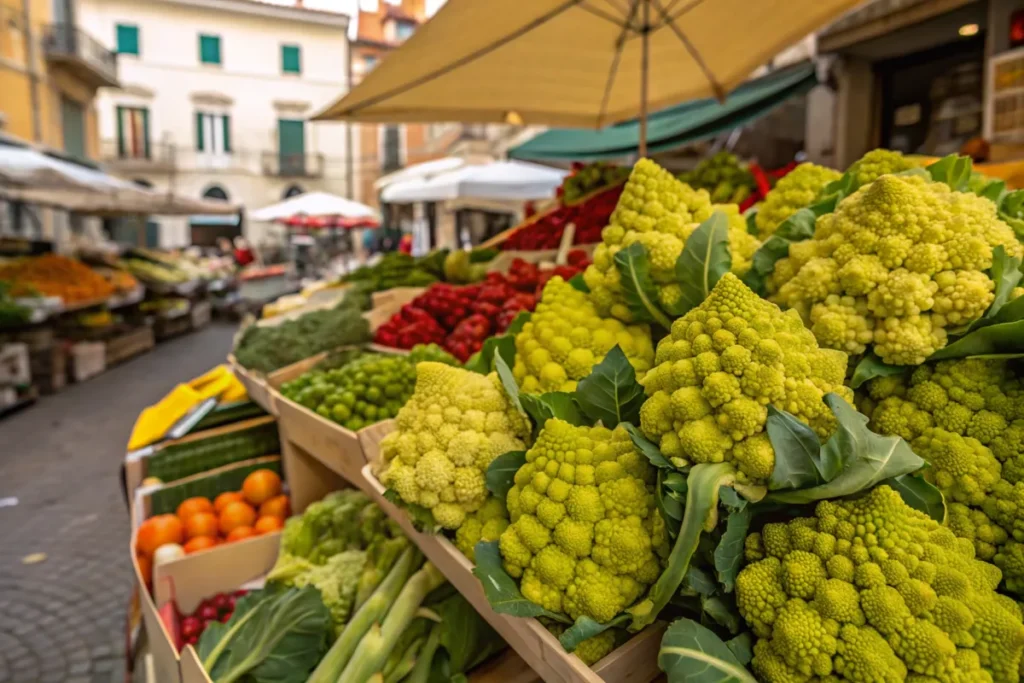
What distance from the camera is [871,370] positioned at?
1.10m

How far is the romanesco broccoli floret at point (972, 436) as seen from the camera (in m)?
0.96

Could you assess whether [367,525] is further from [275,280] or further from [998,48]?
[275,280]

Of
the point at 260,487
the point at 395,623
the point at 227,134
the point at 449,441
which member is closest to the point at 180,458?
the point at 260,487

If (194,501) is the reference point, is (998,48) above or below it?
above

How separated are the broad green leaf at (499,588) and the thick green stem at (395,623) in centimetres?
58

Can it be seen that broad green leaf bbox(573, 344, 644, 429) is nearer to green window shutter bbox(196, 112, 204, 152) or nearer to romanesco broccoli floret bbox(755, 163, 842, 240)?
romanesco broccoli floret bbox(755, 163, 842, 240)

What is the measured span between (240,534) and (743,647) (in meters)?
2.06

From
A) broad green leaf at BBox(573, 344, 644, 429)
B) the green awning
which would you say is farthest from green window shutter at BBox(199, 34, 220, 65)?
broad green leaf at BBox(573, 344, 644, 429)

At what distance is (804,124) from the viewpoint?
829cm

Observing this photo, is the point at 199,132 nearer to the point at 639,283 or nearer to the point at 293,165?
the point at 293,165

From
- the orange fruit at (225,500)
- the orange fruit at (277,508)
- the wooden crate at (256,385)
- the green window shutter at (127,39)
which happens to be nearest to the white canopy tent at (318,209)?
the wooden crate at (256,385)

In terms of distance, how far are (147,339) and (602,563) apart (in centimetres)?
1136

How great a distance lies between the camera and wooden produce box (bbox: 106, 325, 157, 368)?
9.23 metres

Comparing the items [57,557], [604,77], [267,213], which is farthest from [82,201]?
[604,77]
